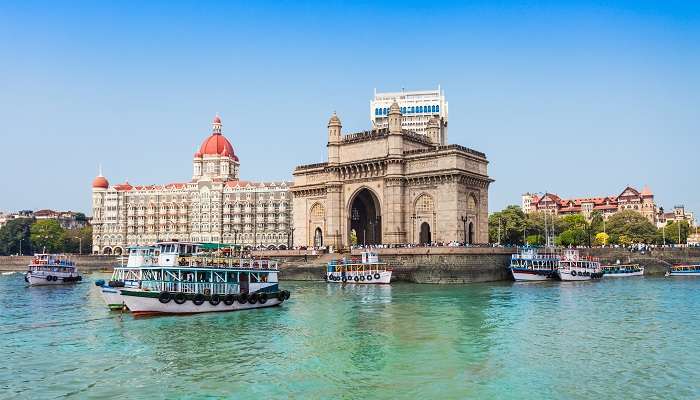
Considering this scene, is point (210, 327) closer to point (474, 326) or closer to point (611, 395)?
point (474, 326)

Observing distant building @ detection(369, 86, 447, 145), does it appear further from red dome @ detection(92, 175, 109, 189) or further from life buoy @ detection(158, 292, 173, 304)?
life buoy @ detection(158, 292, 173, 304)

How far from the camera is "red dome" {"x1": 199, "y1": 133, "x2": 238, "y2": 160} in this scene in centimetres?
13177

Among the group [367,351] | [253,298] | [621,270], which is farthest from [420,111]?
[367,351]

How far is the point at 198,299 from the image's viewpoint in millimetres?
38219

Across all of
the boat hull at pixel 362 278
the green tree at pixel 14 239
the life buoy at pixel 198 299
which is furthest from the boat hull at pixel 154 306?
the green tree at pixel 14 239

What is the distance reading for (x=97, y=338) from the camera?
30344mm

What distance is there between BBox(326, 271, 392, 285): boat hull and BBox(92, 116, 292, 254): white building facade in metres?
56.5

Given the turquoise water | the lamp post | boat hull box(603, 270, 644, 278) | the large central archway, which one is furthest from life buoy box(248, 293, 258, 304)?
the lamp post

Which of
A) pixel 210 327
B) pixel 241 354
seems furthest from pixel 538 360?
pixel 210 327

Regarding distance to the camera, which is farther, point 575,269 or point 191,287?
point 575,269

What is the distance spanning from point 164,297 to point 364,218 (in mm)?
47040

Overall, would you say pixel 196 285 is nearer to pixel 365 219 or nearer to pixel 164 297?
pixel 164 297

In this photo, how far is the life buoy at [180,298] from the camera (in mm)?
37406

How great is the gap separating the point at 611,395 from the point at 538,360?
4.89 metres
